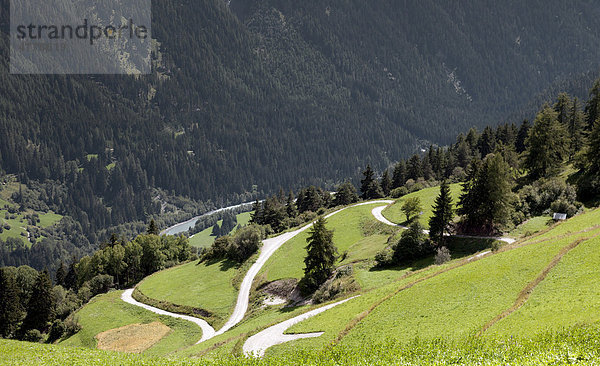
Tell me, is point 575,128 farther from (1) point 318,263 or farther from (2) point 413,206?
(1) point 318,263

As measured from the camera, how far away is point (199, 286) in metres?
90.8

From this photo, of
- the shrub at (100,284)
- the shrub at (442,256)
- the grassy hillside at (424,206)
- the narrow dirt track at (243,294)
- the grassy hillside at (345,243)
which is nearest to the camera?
the shrub at (442,256)

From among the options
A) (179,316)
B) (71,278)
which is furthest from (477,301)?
(71,278)

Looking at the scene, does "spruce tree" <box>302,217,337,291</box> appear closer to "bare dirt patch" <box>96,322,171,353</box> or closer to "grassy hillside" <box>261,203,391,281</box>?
"grassy hillside" <box>261,203,391,281</box>

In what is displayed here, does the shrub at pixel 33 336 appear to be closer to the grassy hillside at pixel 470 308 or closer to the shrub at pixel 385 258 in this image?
the grassy hillside at pixel 470 308

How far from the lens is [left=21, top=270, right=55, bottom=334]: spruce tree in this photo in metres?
102

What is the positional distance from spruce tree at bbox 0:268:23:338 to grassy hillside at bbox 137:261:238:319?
107 feet

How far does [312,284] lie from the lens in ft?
224

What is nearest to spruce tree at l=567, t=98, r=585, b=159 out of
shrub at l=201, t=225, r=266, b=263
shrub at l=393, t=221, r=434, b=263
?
shrub at l=393, t=221, r=434, b=263

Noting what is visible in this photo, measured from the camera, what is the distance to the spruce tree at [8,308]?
100 metres

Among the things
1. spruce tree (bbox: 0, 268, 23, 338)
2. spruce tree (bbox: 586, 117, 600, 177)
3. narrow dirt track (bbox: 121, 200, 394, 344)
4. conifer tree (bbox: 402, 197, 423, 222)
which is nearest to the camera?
spruce tree (bbox: 586, 117, 600, 177)

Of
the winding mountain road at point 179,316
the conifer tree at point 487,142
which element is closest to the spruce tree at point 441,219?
the winding mountain road at point 179,316

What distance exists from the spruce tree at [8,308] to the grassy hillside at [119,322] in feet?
79.9

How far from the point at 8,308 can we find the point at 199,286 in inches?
2080
